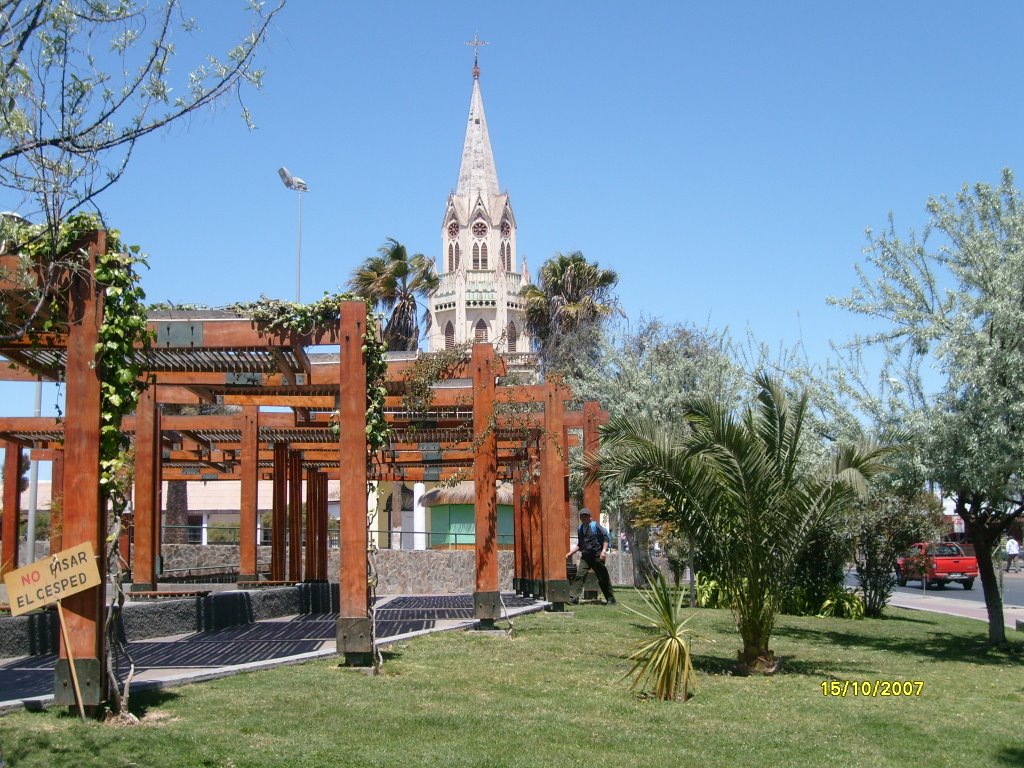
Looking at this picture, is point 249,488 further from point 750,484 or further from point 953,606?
point 953,606

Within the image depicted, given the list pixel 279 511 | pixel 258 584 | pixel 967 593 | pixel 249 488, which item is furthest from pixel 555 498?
pixel 967 593

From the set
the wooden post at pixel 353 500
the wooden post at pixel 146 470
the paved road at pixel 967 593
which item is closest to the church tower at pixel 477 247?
the paved road at pixel 967 593

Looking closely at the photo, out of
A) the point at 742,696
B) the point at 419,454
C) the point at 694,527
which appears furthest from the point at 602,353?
the point at 742,696

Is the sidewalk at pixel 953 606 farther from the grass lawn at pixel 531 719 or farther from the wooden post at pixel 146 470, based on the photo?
the wooden post at pixel 146 470

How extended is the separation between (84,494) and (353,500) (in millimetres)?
3045

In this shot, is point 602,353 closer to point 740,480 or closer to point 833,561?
point 833,561

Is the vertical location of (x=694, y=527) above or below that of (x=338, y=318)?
below

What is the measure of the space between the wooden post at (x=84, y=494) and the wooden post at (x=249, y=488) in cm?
919

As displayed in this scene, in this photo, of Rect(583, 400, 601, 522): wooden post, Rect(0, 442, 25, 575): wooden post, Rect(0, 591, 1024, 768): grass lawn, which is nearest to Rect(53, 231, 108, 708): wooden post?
Rect(0, 591, 1024, 768): grass lawn

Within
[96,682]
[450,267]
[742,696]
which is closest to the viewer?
[96,682]

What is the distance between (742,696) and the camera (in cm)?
968

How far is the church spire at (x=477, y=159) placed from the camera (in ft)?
242

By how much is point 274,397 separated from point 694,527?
6755 millimetres

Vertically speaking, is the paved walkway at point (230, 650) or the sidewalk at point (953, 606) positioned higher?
the paved walkway at point (230, 650)
